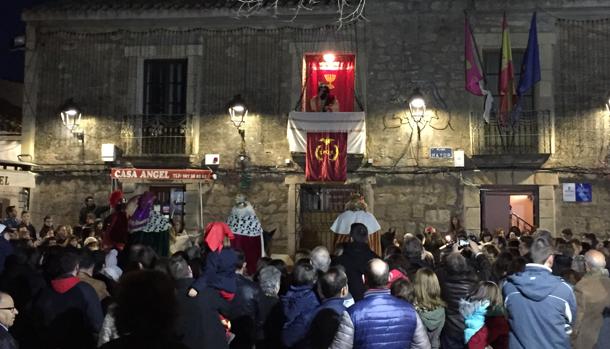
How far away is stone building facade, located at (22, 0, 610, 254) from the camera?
13.1 m

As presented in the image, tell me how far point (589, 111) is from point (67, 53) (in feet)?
39.8

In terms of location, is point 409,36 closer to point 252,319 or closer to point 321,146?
point 321,146

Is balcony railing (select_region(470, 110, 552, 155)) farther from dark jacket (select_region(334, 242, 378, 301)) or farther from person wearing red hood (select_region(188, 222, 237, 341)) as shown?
person wearing red hood (select_region(188, 222, 237, 341))

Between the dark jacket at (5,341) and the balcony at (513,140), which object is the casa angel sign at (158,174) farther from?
the dark jacket at (5,341)

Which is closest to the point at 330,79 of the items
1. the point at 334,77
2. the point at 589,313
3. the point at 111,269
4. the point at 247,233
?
the point at 334,77

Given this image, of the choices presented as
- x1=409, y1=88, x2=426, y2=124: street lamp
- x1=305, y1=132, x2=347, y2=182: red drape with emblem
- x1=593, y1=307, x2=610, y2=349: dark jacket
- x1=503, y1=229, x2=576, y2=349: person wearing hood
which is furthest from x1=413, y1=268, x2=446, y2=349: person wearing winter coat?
x1=409, y1=88, x2=426, y2=124: street lamp

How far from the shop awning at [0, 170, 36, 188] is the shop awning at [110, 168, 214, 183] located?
1.75 meters

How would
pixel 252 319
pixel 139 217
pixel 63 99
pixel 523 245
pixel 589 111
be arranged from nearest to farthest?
1. pixel 252 319
2. pixel 523 245
3. pixel 139 217
4. pixel 589 111
5. pixel 63 99

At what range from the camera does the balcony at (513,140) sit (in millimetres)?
12898

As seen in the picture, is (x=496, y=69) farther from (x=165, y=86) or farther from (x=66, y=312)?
(x=66, y=312)

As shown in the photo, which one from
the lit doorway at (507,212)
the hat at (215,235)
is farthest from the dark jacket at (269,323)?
the lit doorway at (507,212)

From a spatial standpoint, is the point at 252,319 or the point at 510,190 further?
the point at 510,190

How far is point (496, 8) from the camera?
43.6 ft

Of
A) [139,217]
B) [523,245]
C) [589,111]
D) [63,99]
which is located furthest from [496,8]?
[63,99]
